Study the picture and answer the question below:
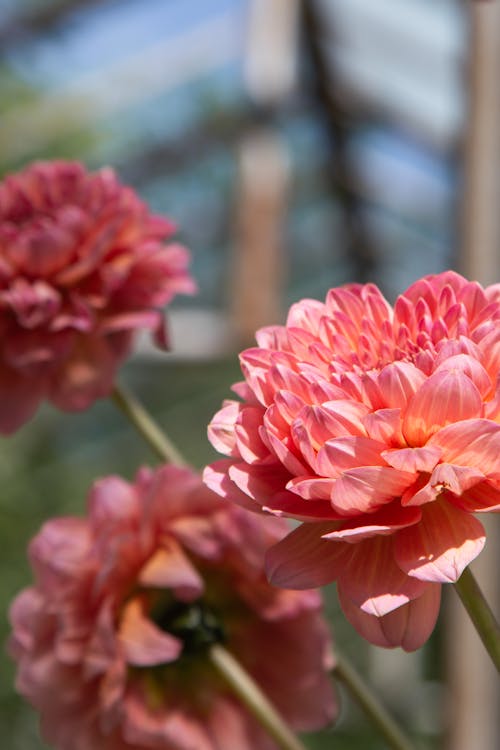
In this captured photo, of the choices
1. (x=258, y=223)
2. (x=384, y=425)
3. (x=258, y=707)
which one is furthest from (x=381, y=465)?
(x=258, y=223)

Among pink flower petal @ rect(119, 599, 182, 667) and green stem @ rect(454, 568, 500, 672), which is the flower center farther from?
green stem @ rect(454, 568, 500, 672)

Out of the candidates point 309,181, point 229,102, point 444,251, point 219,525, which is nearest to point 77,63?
point 229,102

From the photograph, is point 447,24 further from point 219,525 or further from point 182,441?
point 219,525

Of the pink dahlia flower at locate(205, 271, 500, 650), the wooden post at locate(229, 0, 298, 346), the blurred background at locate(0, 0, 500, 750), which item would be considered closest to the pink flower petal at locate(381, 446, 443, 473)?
the pink dahlia flower at locate(205, 271, 500, 650)

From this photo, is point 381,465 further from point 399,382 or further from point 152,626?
point 152,626

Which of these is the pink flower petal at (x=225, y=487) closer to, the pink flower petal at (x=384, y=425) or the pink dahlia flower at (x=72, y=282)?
the pink flower petal at (x=384, y=425)
